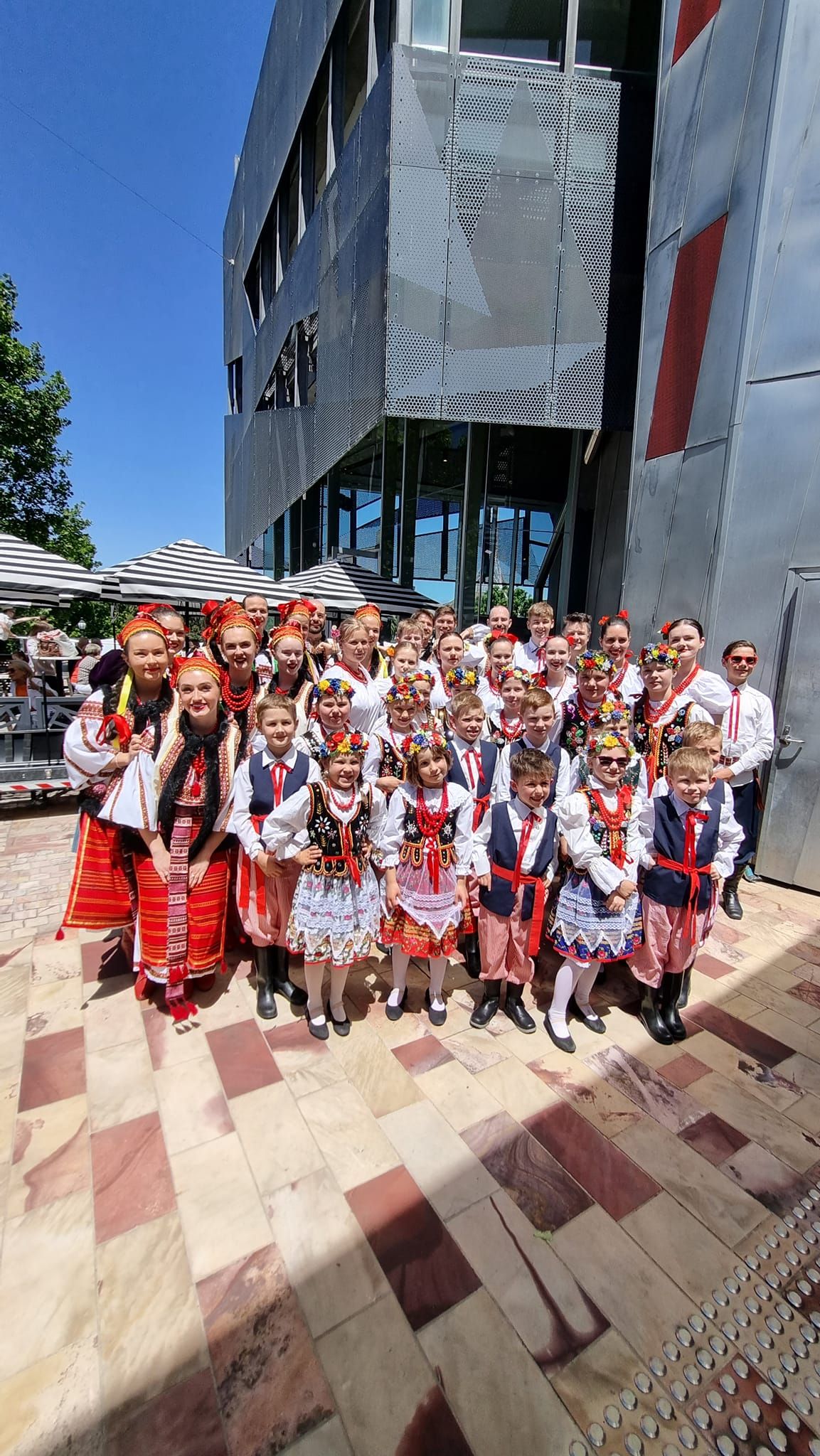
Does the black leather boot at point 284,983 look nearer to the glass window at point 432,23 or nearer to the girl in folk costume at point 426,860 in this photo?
the girl in folk costume at point 426,860

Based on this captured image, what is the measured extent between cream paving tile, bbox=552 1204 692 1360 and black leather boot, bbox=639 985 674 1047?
1195 mm

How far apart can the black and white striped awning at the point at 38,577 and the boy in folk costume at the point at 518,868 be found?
6225mm

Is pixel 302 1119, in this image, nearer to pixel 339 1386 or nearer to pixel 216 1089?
pixel 216 1089

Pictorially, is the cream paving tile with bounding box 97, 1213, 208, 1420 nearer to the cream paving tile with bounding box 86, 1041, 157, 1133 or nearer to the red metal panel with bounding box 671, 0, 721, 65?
the cream paving tile with bounding box 86, 1041, 157, 1133

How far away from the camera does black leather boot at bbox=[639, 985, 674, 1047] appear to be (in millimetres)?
3191

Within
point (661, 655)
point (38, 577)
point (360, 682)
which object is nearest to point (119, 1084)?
point (360, 682)

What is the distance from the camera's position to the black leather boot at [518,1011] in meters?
3.22

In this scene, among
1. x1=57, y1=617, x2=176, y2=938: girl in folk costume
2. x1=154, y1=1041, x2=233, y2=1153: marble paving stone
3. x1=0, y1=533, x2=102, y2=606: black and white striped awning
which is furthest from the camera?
x1=0, y1=533, x2=102, y2=606: black and white striped awning

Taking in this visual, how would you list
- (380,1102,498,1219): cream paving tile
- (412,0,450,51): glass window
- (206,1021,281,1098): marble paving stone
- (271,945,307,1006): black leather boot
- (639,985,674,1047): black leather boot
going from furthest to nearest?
(412,0,450,51): glass window, (271,945,307,1006): black leather boot, (639,985,674,1047): black leather boot, (206,1021,281,1098): marble paving stone, (380,1102,498,1219): cream paving tile

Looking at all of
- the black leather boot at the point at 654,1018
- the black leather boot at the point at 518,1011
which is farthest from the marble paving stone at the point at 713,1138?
the black leather boot at the point at 518,1011

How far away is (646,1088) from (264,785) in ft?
8.11

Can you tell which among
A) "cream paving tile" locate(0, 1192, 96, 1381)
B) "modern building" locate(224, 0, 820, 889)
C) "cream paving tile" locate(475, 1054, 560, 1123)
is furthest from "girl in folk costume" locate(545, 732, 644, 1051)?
"modern building" locate(224, 0, 820, 889)

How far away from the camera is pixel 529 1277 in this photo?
1.97m

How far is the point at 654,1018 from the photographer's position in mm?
3266
